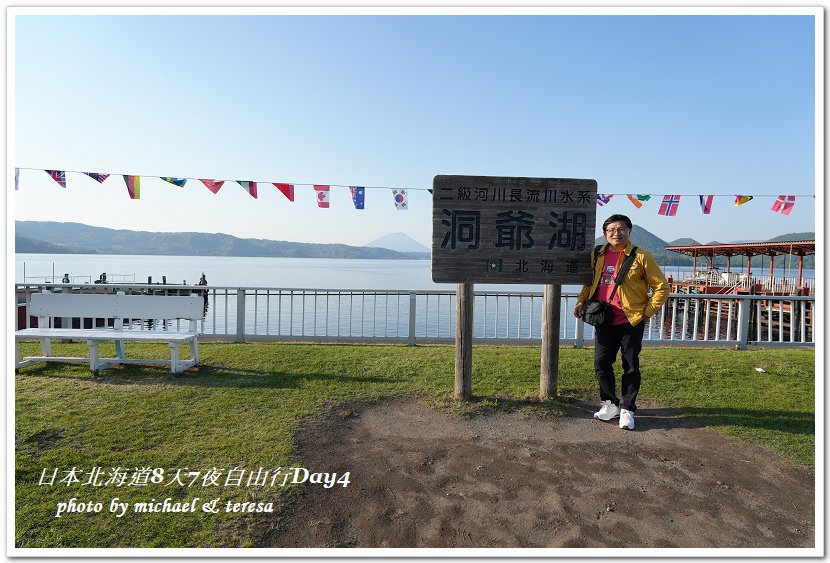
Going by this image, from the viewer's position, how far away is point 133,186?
9.78 metres

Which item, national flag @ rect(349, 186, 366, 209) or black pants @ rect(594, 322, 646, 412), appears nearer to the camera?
black pants @ rect(594, 322, 646, 412)

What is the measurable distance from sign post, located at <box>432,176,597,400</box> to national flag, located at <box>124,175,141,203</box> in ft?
26.9

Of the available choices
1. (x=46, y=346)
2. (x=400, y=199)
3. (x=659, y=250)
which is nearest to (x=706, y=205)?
(x=400, y=199)

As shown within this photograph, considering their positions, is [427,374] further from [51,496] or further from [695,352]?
[695,352]

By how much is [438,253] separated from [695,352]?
4.89 meters

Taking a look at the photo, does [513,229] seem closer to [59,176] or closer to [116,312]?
[116,312]

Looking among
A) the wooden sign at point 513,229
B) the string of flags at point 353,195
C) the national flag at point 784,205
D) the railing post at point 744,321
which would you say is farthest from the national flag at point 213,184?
the national flag at point 784,205

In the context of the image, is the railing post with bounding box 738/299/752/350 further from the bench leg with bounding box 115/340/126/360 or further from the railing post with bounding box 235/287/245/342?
the bench leg with bounding box 115/340/126/360

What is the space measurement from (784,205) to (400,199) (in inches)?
406

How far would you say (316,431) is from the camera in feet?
12.8

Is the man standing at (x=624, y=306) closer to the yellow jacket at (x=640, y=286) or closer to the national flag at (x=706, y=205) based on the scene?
the yellow jacket at (x=640, y=286)

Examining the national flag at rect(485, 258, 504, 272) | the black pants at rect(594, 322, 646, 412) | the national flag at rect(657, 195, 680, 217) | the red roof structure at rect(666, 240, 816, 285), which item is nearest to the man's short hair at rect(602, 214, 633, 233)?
the black pants at rect(594, 322, 646, 412)

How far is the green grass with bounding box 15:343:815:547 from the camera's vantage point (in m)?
2.60

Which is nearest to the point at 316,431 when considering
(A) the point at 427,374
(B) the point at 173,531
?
(B) the point at 173,531
